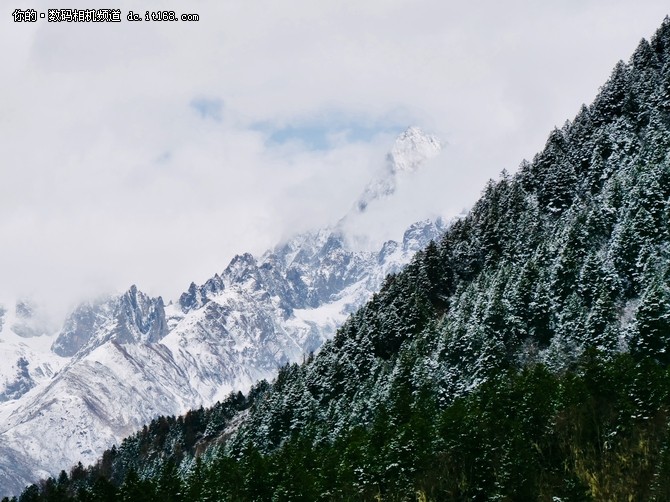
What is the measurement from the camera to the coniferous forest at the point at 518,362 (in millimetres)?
85438

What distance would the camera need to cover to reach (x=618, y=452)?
82500 millimetres

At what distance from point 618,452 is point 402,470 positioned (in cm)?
2449

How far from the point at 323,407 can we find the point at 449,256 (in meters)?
43.8

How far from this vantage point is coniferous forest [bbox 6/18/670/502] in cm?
8544

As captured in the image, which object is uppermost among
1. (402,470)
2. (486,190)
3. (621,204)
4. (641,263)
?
(486,190)

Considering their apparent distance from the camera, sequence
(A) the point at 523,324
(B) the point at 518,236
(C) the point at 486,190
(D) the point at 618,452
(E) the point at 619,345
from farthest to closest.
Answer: (C) the point at 486,190 → (B) the point at 518,236 → (A) the point at 523,324 → (E) the point at 619,345 → (D) the point at 618,452

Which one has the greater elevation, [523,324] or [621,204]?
[621,204]

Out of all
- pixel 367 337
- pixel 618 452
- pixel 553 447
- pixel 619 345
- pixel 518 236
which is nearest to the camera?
pixel 618 452

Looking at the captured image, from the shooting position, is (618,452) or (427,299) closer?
(618,452)

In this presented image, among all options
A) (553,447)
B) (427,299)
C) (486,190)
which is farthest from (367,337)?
(553,447)

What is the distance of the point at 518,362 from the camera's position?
11938 cm

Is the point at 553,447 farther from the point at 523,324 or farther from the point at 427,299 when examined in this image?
the point at 427,299

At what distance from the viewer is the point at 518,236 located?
15012cm

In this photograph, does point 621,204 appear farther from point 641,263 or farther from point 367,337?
point 367,337
